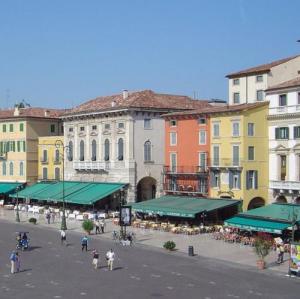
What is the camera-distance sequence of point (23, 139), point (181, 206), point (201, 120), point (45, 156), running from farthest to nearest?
point (23, 139)
point (45, 156)
point (201, 120)
point (181, 206)

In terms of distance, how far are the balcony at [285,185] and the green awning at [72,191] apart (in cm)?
1863

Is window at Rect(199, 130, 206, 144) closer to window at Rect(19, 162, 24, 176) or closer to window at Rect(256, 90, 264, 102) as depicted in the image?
window at Rect(256, 90, 264, 102)

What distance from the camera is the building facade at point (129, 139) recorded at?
221 ft

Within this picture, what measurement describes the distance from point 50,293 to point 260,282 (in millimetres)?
10763

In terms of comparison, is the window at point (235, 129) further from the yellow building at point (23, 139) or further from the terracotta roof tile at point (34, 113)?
the yellow building at point (23, 139)

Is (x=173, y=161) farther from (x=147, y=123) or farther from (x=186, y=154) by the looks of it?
(x=147, y=123)

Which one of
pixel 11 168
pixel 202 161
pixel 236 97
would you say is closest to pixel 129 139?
pixel 202 161

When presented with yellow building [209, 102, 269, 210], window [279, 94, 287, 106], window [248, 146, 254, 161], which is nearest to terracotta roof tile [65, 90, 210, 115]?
yellow building [209, 102, 269, 210]

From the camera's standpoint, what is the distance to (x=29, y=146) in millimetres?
84562

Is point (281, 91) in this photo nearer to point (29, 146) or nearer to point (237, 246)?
point (237, 246)

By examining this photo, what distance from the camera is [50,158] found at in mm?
82562

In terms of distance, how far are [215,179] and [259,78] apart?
10.3 meters

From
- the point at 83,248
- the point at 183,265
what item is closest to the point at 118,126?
the point at 83,248

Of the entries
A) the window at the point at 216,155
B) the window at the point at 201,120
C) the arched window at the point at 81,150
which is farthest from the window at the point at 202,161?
the arched window at the point at 81,150
